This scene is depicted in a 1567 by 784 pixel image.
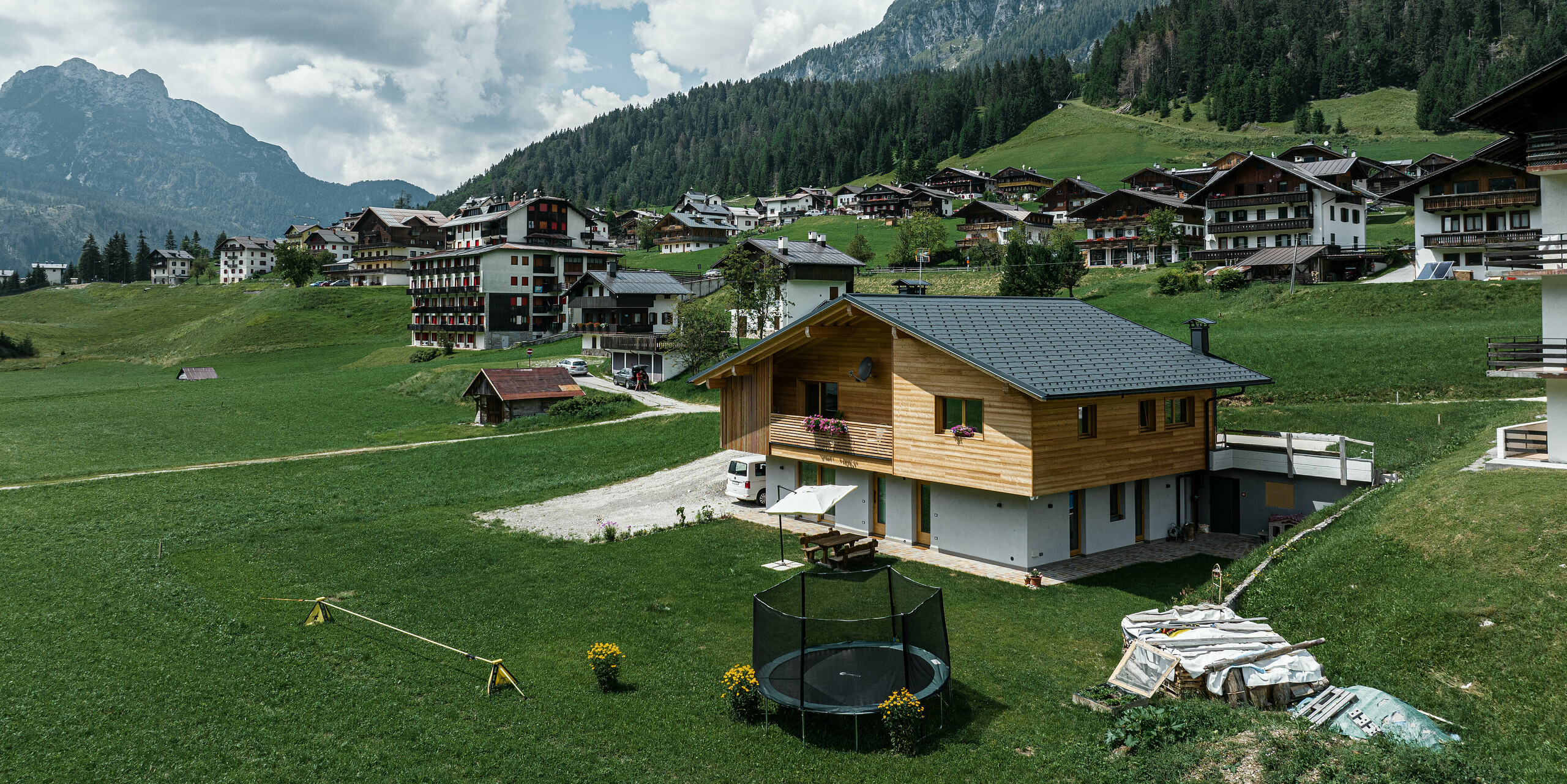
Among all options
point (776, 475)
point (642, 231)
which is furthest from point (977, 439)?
point (642, 231)

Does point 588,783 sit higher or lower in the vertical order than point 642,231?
lower

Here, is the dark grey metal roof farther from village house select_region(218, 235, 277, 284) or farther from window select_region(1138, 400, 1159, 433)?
village house select_region(218, 235, 277, 284)

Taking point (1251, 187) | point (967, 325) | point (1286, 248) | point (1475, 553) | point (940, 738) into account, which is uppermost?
point (1251, 187)

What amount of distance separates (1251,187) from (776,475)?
64.2 m

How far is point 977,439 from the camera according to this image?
24.6m

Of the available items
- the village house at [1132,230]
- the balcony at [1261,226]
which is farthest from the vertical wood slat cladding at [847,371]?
the village house at [1132,230]

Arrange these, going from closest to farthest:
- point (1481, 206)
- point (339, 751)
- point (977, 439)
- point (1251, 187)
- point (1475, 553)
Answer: point (339, 751) → point (1475, 553) → point (977, 439) → point (1481, 206) → point (1251, 187)

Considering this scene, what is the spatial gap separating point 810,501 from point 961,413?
5193mm

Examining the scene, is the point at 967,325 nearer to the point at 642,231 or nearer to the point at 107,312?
the point at 642,231

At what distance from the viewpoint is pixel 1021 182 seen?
15062 cm

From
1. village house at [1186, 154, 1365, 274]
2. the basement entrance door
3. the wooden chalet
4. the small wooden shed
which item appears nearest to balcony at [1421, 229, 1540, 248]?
village house at [1186, 154, 1365, 274]

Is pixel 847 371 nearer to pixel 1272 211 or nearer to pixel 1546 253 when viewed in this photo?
pixel 1546 253

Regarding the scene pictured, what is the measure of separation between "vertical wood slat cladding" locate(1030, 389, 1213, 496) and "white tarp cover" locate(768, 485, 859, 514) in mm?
5244

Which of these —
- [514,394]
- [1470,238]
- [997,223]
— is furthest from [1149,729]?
[997,223]
